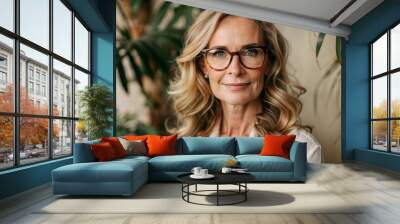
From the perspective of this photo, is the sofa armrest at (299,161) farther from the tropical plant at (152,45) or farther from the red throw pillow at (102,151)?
the tropical plant at (152,45)

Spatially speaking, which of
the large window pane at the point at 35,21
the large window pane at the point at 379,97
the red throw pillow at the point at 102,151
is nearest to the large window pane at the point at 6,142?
the red throw pillow at the point at 102,151

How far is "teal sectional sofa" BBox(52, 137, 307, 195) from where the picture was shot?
16.0 feet

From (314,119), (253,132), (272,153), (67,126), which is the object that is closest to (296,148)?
(272,153)

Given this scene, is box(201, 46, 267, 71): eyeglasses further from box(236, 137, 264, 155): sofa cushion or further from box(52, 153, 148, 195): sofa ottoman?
box(52, 153, 148, 195): sofa ottoman

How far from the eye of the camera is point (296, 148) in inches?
241

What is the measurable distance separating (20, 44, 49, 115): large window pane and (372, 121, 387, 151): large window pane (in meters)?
6.77

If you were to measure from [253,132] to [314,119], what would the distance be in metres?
1.47

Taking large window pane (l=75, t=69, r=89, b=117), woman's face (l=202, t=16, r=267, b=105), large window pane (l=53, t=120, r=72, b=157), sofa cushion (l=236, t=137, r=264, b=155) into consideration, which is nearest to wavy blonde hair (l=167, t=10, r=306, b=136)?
woman's face (l=202, t=16, r=267, b=105)

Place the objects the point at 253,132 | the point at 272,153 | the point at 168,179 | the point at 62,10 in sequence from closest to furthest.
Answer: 1. the point at 168,179
2. the point at 272,153
3. the point at 62,10
4. the point at 253,132

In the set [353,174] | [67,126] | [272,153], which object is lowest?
[353,174]

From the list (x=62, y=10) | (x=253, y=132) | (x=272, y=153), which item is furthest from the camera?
(x=253, y=132)

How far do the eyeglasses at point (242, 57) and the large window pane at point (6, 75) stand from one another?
4.23 metres

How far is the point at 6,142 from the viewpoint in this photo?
4.89 meters

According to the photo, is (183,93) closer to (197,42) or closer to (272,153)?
(197,42)
